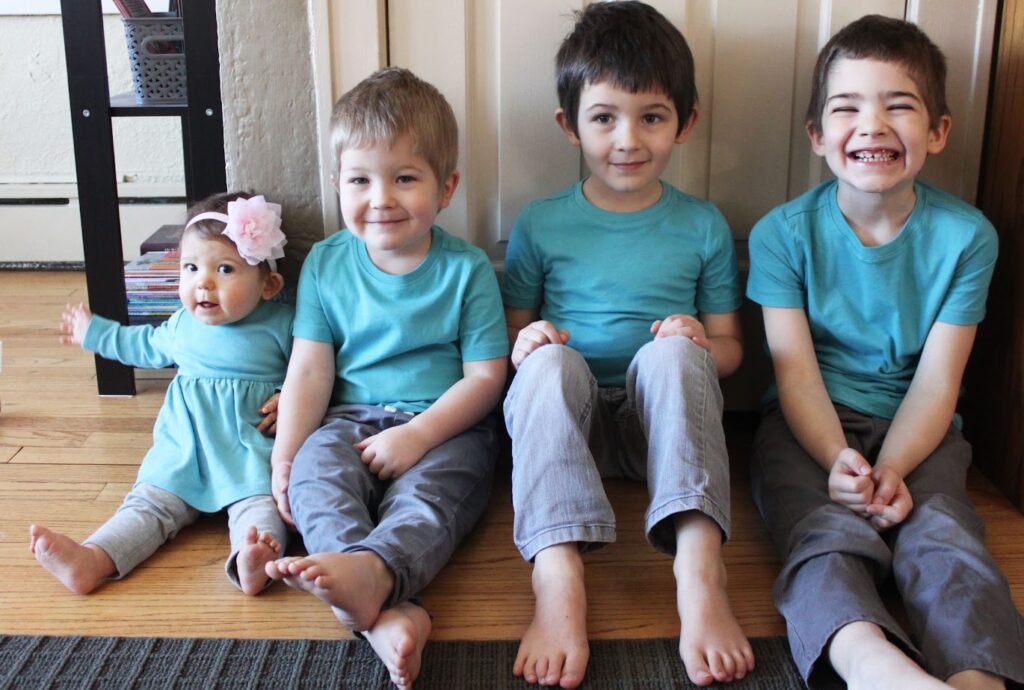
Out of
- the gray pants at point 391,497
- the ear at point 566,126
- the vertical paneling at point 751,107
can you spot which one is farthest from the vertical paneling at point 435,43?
the gray pants at point 391,497

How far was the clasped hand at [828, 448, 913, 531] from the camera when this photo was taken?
129cm

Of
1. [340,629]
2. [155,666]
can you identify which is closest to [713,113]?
[340,629]

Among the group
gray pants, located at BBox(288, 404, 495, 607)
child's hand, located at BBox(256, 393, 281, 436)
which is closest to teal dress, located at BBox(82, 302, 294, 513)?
child's hand, located at BBox(256, 393, 281, 436)

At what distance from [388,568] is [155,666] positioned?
10.7 inches

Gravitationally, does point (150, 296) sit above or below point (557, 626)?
above

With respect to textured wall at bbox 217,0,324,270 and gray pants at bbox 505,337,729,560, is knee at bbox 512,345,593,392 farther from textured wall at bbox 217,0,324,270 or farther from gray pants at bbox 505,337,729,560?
textured wall at bbox 217,0,324,270

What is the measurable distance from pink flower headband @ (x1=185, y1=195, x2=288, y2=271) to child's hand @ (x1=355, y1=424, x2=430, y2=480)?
0.35 m

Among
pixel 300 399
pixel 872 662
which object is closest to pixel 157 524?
pixel 300 399

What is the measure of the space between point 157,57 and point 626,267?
905mm

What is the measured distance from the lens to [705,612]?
117 centimetres

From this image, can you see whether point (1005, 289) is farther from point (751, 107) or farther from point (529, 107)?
point (529, 107)

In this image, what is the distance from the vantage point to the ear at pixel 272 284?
1.63 metres

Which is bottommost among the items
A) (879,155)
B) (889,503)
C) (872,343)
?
(889,503)

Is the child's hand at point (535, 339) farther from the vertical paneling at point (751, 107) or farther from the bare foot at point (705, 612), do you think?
the vertical paneling at point (751, 107)
